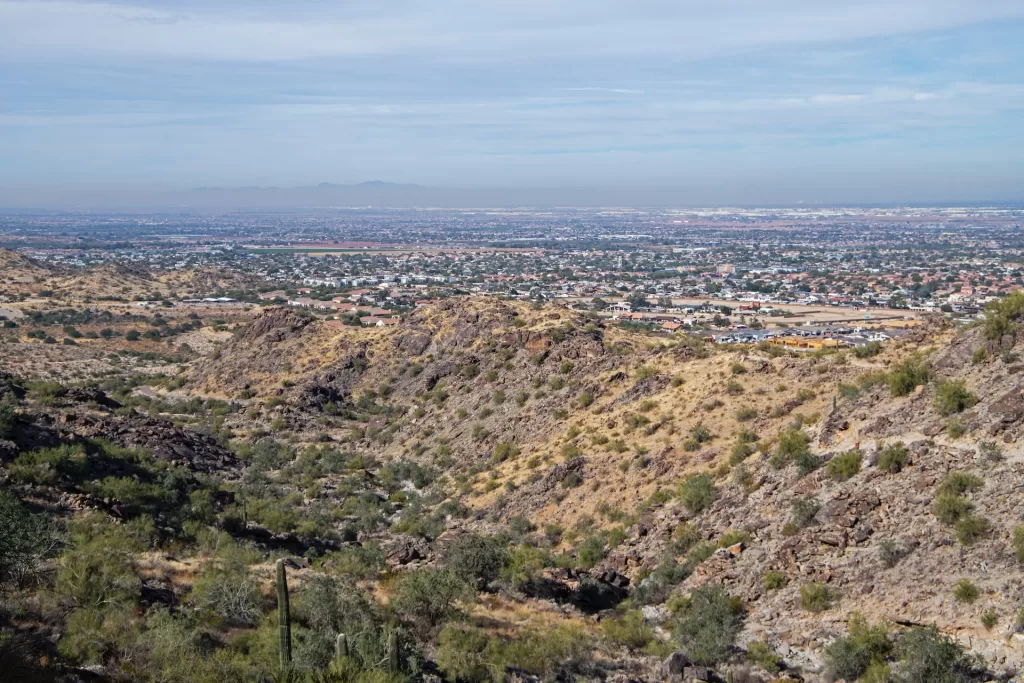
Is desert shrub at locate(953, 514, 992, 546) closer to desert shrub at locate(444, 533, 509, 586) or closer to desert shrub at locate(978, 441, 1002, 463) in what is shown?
desert shrub at locate(978, 441, 1002, 463)

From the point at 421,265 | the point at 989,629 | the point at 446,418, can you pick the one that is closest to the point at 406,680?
the point at 989,629

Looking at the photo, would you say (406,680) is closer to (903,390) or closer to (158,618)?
(158,618)

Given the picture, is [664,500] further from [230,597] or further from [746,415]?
[230,597]

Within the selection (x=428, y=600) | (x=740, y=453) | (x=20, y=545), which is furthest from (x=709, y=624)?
(x=20, y=545)

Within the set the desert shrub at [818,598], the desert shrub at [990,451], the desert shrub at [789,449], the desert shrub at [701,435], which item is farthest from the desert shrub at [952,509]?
the desert shrub at [701,435]

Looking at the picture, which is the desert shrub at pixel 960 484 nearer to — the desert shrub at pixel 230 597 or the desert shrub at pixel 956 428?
the desert shrub at pixel 956 428
